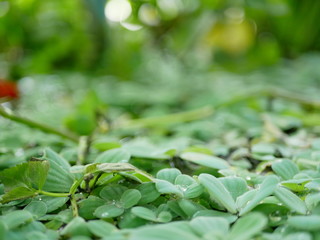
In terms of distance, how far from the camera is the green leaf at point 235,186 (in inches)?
13.4

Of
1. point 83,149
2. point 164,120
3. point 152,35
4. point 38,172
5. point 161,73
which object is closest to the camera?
point 38,172

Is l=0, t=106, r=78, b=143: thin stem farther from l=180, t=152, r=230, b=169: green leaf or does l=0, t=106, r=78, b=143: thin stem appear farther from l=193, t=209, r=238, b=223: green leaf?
l=193, t=209, r=238, b=223: green leaf

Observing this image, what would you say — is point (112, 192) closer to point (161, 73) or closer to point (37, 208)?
point (37, 208)

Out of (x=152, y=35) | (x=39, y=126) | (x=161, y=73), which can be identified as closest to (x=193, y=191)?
(x=39, y=126)

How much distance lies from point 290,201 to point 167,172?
0.11m

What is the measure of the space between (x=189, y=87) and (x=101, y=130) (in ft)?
1.41

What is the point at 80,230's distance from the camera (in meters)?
0.29

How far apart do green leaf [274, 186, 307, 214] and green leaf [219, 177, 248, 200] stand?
4 cm

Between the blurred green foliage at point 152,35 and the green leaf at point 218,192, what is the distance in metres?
0.81

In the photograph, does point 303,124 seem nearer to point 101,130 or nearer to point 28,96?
point 101,130

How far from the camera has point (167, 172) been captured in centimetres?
37

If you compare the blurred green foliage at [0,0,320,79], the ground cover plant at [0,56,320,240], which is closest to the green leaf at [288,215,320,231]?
the ground cover plant at [0,56,320,240]

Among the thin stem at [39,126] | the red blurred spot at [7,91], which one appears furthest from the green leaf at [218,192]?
the red blurred spot at [7,91]

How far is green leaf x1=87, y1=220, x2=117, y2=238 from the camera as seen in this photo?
0.93 feet
